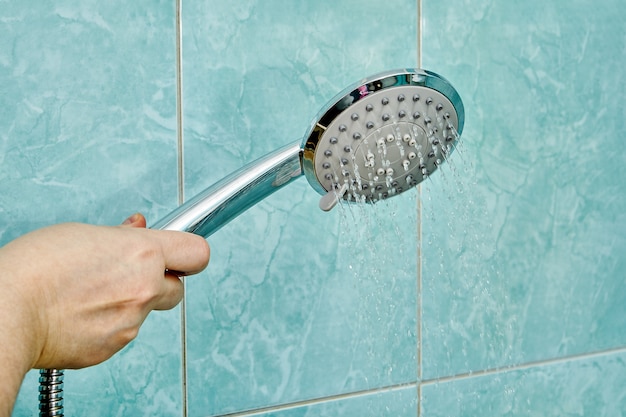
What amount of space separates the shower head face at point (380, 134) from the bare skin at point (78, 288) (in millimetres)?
119

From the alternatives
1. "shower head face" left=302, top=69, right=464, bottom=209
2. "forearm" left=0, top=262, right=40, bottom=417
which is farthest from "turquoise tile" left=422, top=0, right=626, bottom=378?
"forearm" left=0, top=262, right=40, bottom=417

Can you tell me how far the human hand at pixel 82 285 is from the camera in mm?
385

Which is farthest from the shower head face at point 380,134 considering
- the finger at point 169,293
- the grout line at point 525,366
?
the grout line at point 525,366

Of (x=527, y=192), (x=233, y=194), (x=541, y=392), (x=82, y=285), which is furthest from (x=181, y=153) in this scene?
(x=541, y=392)

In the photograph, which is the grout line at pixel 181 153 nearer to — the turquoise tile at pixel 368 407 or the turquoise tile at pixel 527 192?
the turquoise tile at pixel 368 407

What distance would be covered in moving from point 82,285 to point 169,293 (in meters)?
0.06

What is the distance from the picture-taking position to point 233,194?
1.68 ft

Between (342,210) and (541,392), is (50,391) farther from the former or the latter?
(541,392)

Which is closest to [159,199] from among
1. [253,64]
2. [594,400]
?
[253,64]

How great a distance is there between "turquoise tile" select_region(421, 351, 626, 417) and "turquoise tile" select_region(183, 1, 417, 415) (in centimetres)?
7

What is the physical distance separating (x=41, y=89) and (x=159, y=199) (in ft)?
0.45

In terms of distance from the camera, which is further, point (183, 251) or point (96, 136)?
point (96, 136)

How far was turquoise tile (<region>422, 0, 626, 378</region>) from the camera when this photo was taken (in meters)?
0.82

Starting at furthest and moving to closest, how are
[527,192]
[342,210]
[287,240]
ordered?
1. [527,192]
2. [287,240]
3. [342,210]
